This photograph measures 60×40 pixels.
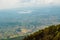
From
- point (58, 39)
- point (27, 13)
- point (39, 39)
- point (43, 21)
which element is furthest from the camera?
point (27, 13)

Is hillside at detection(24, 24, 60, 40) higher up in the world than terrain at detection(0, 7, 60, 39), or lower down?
higher up

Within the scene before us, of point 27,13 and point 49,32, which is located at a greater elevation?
point 49,32

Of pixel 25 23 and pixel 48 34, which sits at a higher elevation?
pixel 48 34

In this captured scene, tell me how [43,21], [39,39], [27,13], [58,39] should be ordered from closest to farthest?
[58,39] < [39,39] < [43,21] < [27,13]

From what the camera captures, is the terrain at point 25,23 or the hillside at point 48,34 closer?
the hillside at point 48,34

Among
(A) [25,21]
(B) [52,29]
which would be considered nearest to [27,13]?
(A) [25,21]

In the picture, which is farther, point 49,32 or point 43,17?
point 43,17

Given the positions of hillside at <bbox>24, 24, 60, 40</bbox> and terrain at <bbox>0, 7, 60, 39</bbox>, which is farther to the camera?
terrain at <bbox>0, 7, 60, 39</bbox>

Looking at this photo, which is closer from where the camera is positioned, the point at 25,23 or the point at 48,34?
the point at 48,34

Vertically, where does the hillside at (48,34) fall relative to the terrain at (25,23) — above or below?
above

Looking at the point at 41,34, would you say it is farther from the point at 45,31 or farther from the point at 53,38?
the point at 53,38
